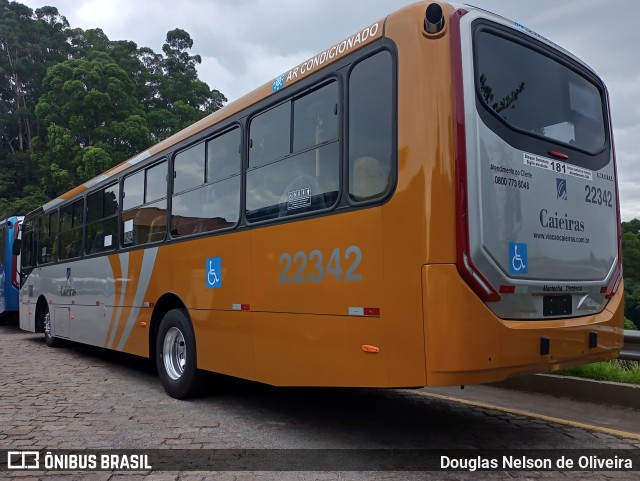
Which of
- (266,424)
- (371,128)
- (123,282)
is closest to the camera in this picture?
(371,128)

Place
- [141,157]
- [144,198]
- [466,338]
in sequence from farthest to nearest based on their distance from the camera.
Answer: [141,157] < [144,198] < [466,338]

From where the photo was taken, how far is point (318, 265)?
435 centimetres

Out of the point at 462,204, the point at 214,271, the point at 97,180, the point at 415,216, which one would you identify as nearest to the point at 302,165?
the point at 415,216

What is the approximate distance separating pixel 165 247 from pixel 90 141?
27713 millimetres

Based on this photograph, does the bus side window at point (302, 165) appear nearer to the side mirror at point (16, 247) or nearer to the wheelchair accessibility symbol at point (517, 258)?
the wheelchair accessibility symbol at point (517, 258)

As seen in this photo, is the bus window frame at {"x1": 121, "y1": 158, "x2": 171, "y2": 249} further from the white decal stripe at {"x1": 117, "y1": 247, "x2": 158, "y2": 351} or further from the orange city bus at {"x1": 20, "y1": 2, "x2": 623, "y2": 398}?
the orange city bus at {"x1": 20, "y1": 2, "x2": 623, "y2": 398}

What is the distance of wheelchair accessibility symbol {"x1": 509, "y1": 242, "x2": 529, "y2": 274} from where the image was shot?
12.5 ft

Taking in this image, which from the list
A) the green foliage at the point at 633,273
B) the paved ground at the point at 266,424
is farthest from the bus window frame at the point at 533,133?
the green foliage at the point at 633,273

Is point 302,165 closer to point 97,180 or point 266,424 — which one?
point 266,424

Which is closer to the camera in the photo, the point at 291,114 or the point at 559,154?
the point at 559,154

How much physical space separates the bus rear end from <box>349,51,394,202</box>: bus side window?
1.69ft

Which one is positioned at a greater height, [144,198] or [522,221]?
[144,198]

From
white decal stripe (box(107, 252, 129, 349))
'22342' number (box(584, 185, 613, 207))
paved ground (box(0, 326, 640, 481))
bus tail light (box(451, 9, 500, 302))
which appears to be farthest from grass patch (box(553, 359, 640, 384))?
white decal stripe (box(107, 252, 129, 349))

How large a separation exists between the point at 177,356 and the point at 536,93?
4916mm
